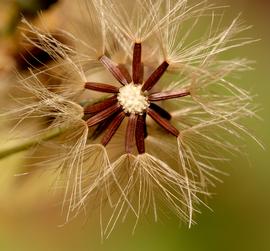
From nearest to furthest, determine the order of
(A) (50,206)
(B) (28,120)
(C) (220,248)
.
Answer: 1. (B) (28,120)
2. (A) (50,206)
3. (C) (220,248)

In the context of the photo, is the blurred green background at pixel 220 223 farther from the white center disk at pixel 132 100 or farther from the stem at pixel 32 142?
the white center disk at pixel 132 100

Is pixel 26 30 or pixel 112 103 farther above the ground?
pixel 26 30

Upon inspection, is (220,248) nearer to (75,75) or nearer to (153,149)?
(153,149)

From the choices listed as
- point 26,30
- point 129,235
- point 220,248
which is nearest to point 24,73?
point 26,30

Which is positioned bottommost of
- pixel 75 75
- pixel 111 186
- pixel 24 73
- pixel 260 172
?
pixel 111 186

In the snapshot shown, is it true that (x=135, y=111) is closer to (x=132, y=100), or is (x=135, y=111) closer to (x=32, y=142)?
(x=132, y=100)

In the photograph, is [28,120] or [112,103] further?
[28,120]

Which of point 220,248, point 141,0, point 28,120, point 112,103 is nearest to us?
point 112,103

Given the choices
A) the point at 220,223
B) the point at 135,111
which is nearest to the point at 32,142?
the point at 135,111
